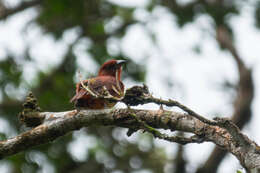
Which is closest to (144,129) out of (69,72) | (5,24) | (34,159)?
(34,159)

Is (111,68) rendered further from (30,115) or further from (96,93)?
(30,115)

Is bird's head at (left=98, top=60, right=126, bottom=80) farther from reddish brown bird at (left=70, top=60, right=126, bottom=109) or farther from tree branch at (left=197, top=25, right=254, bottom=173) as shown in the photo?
tree branch at (left=197, top=25, right=254, bottom=173)

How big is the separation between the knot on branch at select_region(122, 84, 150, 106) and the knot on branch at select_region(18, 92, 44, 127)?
2.69 feet

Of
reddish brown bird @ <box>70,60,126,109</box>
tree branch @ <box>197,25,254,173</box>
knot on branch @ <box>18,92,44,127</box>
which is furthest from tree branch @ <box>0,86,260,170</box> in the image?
tree branch @ <box>197,25,254,173</box>

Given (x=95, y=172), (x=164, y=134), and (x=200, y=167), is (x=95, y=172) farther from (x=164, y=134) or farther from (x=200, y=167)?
(x=164, y=134)

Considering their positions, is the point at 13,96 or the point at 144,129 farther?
the point at 13,96

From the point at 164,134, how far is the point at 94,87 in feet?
4.99

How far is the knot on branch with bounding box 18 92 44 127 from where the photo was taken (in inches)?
129

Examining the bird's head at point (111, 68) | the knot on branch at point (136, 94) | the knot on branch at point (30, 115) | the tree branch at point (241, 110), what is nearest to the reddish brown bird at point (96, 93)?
the knot on branch at point (136, 94)

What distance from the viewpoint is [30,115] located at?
3.30 metres

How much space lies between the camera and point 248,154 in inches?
93.0

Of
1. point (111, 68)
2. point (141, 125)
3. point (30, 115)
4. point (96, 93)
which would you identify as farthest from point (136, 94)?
point (111, 68)

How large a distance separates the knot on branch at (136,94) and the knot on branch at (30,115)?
82cm

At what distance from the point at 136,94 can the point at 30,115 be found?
0.98 metres
